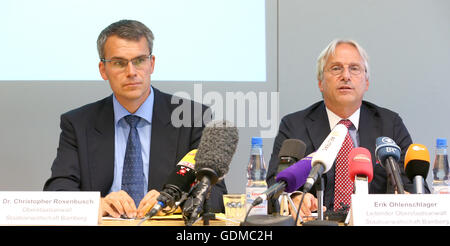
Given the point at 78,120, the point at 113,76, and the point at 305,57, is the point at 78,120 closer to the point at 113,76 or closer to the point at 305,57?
the point at 113,76

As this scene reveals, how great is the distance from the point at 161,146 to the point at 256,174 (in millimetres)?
642

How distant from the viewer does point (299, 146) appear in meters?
→ 1.90

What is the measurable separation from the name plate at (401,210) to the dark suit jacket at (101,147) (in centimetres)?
128

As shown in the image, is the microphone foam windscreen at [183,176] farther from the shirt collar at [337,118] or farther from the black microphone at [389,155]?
the shirt collar at [337,118]

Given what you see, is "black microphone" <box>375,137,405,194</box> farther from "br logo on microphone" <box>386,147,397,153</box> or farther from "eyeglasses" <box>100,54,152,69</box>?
"eyeglasses" <box>100,54,152,69</box>

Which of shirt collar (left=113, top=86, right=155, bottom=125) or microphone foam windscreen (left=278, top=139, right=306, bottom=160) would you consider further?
shirt collar (left=113, top=86, right=155, bottom=125)

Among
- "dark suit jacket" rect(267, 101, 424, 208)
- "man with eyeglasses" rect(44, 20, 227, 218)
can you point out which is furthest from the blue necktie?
"dark suit jacket" rect(267, 101, 424, 208)

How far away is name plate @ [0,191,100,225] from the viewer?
1676 mm

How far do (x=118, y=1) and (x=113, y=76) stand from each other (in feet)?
4.21

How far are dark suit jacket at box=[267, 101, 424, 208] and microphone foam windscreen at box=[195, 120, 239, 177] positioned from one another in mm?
1158

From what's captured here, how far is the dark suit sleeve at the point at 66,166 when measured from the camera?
2830 millimetres

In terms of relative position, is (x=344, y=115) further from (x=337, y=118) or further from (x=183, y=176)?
Result: (x=183, y=176)

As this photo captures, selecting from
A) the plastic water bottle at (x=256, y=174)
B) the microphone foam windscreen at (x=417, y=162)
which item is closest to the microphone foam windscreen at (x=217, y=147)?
the plastic water bottle at (x=256, y=174)
